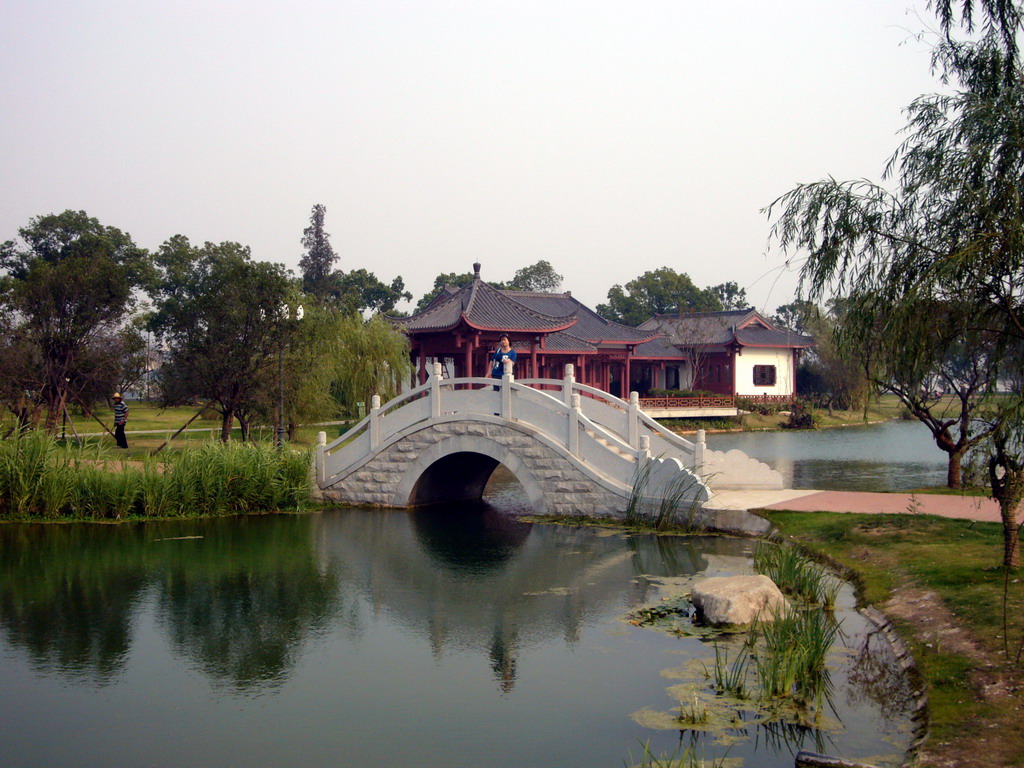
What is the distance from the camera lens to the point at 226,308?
15.2 metres

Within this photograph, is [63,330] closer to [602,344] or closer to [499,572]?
[499,572]

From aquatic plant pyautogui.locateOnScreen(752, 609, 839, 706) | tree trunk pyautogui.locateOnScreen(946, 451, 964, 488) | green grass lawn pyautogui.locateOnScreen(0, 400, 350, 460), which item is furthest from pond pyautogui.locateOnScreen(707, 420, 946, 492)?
green grass lawn pyautogui.locateOnScreen(0, 400, 350, 460)

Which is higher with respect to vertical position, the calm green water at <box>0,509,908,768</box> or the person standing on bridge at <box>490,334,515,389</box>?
the person standing on bridge at <box>490,334,515,389</box>

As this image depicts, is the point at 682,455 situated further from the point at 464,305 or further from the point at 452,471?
the point at 464,305

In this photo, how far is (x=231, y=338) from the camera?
1538cm

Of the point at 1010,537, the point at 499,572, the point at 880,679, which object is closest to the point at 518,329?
the point at 499,572

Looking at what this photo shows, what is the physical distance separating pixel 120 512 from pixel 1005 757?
1078cm

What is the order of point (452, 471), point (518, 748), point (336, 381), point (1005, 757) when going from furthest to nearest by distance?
point (336, 381)
point (452, 471)
point (518, 748)
point (1005, 757)

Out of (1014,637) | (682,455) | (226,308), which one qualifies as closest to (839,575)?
(1014,637)

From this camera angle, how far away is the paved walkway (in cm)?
962

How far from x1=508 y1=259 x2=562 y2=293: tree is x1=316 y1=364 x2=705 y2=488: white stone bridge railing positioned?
134ft

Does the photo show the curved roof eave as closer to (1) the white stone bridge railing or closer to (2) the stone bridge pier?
(2) the stone bridge pier

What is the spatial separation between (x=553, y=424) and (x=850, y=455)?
1223 centimetres

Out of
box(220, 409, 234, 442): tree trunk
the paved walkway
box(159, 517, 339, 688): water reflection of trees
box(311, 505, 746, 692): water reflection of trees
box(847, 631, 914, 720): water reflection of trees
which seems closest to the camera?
box(847, 631, 914, 720): water reflection of trees
